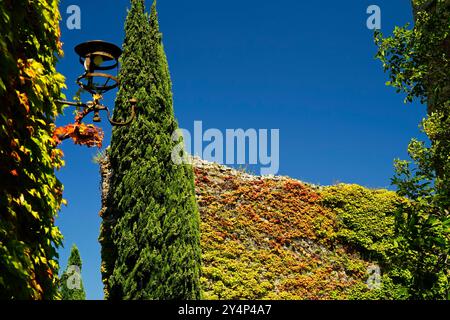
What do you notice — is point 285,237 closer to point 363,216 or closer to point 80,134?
point 363,216

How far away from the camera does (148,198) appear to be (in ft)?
36.7

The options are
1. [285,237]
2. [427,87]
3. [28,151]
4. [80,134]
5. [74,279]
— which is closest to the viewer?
[28,151]

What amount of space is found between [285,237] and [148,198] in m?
5.06

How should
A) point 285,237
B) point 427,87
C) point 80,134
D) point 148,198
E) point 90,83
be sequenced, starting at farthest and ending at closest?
point 285,237
point 148,198
point 427,87
point 80,134
point 90,83

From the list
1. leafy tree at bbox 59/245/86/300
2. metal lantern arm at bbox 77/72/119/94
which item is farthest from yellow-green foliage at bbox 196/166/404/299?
leafy tree at bbox 59/245/86/300

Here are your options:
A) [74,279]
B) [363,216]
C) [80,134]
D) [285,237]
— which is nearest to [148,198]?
[80,134]

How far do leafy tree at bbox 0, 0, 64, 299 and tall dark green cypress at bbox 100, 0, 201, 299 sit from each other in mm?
5412

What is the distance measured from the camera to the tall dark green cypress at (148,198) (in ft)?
34.9

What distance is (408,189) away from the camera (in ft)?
26.7

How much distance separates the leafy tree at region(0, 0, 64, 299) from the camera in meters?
3.95
